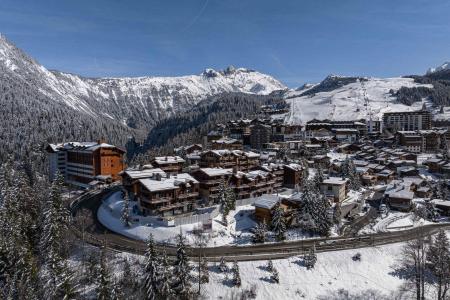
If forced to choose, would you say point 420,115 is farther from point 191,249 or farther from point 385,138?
point 191,249

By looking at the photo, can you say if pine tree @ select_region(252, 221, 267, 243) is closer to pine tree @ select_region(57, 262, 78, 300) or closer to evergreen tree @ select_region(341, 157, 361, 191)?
pine tree @ select_region(57, 262, 78, 300)

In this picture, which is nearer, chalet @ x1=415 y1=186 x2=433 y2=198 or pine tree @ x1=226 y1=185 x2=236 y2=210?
pine tree @ x1=226 y1=185 x2=236 y2=210

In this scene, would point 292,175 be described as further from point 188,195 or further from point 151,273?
point 151,273

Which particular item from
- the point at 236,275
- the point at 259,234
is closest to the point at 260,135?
the point at 259,234

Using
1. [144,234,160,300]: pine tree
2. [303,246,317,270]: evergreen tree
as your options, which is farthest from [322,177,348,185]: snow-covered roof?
[144,234,160,300]: pine tree

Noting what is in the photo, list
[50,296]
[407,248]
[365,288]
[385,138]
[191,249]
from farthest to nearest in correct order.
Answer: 1. [385,138]
2. [407,248]
3. [191,249]
4. [365,288]
5. [50,296]

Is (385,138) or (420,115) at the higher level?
(420,115)

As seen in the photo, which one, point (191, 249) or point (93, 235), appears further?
point (93, 235)

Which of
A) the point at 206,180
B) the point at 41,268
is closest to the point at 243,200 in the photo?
the point at 206,180
